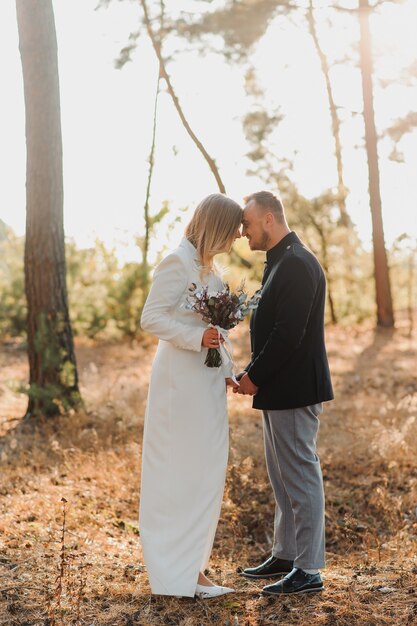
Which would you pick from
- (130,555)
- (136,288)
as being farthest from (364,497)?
(136,288)

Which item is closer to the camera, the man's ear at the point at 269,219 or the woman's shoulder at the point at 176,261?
the woman's shoulder at the point at 176,261

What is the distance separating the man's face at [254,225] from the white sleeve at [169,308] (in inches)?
19.0

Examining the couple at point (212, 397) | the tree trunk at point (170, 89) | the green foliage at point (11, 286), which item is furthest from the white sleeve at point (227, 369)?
the green foliage at point (11, 286)

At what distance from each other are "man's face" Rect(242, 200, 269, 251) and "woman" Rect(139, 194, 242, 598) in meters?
0.15

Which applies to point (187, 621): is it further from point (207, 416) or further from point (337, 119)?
point (337, 119)

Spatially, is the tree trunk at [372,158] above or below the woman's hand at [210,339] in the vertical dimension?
above

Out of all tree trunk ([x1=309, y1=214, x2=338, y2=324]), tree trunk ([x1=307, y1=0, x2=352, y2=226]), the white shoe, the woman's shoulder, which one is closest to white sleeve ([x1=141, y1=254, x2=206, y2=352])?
the woman's shoulder

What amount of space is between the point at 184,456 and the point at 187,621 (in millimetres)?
868

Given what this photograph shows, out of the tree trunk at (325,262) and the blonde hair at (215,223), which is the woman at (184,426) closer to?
the blonde hair at (215,223)

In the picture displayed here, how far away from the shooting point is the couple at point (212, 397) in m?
4.56

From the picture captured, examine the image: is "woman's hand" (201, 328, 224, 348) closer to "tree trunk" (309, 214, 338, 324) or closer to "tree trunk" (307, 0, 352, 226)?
"tree trunk" (309, 214, 338, 324)

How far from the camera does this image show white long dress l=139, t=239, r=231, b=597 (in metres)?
4.55

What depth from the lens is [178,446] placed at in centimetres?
460

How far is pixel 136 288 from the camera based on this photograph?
18.2 m
